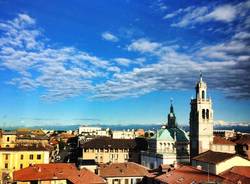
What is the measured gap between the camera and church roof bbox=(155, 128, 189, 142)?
378ft

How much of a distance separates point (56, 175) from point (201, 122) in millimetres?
46524

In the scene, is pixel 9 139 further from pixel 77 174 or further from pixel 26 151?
pixel 77 174

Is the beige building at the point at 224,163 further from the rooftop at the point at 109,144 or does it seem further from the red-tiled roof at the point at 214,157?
the rooftop at the point at 109,144

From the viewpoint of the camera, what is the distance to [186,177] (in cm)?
6275

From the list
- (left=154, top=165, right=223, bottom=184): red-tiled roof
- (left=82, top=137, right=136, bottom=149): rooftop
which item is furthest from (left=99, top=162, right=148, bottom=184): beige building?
(left=82, top=137, right=136, bottom=149): rooftop

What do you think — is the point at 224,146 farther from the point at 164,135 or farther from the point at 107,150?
the point at 107,150

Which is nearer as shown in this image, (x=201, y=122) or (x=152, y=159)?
(x=201, y=122)

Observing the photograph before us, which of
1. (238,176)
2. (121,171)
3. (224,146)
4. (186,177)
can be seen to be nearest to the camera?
(238,176)

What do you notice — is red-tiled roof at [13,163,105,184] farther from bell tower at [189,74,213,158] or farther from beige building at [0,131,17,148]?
bell tower at [189,74,213,158]

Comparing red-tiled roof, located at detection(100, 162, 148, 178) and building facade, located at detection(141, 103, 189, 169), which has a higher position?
building facade, located at detection(141, 103, 189, 169)

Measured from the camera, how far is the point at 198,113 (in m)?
103

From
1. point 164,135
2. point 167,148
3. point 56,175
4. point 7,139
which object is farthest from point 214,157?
point 7,139

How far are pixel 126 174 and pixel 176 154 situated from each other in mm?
37379

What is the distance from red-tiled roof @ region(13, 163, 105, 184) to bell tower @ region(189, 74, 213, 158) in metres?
40.0
